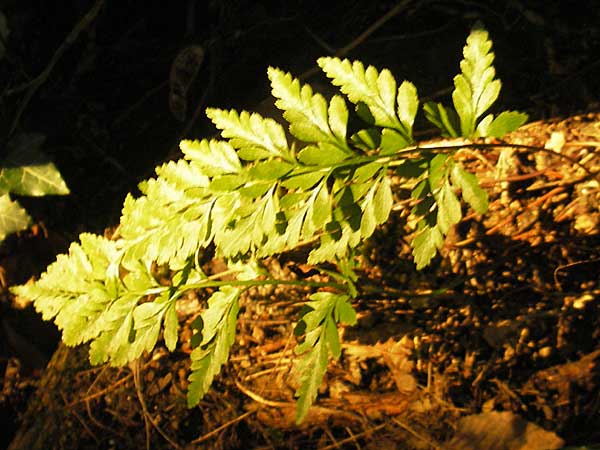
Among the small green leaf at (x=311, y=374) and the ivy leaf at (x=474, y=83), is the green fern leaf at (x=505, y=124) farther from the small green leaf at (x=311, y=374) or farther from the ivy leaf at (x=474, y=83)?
the small green leaf at (x=311, y=374)

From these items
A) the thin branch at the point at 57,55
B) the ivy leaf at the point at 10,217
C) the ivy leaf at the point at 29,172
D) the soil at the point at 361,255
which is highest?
the thin branch at the point at 57,55

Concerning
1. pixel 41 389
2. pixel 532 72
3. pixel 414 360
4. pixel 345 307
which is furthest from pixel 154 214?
pixel 532 72

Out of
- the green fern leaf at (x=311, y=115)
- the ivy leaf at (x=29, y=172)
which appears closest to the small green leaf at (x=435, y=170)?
the green fern leaf at (x=311, y=115)

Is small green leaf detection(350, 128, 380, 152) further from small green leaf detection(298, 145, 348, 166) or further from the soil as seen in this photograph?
the soil

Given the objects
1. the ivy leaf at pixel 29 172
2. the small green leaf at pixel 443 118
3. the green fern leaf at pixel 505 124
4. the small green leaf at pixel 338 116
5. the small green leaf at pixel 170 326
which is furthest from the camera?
the ivy leaf at pixel 29 172

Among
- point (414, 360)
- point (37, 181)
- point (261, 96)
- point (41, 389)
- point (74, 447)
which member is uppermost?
point (37, 181)

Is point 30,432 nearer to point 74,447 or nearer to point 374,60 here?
point 74,447
